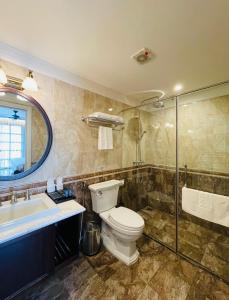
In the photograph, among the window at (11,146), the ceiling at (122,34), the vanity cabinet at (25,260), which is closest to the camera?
the ceiling at (122,34)

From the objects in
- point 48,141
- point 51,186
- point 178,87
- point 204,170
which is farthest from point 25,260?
point 178,87

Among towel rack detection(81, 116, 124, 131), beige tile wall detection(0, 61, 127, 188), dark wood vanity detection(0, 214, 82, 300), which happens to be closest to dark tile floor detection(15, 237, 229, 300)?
dark wood vanity detection(0, 214, 82, 300)

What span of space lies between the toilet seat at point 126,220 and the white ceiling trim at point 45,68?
5.85 ft

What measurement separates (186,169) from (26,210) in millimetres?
2336

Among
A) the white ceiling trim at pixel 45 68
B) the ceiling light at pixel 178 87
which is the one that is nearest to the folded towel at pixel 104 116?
the white ceiling trim at pixel 45 68

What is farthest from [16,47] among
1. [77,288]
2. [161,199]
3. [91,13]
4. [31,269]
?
[161,199]

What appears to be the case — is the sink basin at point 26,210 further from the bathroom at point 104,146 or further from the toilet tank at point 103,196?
the toilet tank at point 103,196

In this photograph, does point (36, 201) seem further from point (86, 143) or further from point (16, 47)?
point (16, 47)

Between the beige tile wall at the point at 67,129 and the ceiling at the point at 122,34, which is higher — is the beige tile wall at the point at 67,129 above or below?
below

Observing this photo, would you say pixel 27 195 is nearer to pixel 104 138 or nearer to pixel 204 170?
pixel 104 138

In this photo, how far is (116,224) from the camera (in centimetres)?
166

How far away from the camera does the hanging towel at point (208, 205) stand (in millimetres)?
1645

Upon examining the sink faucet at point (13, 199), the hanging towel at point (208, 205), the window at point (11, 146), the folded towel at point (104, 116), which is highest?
the folded towel at point (104, 116)

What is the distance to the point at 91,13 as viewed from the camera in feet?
3.36
